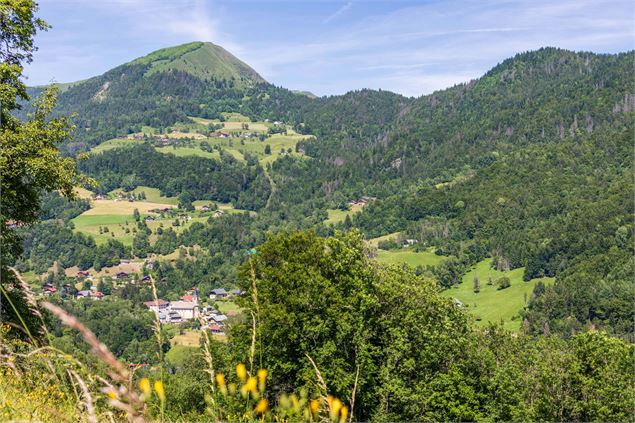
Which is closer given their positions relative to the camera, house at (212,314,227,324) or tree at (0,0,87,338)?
tree at (0,0,87,338)

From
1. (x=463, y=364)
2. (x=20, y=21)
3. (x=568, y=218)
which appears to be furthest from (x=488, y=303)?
(x=20, y=21)

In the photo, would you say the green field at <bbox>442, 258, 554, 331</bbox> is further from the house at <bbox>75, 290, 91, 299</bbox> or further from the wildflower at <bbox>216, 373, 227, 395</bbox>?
the wildflower at <bbox>216, 373, 227, 395</bbox>

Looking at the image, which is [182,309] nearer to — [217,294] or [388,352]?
[217,294]

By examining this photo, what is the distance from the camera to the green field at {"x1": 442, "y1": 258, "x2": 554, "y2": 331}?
12461cm

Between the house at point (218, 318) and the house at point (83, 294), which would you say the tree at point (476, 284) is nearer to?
the house at point (218, 318)

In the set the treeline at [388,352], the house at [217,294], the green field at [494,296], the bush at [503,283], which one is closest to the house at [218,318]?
the house at [217,294]

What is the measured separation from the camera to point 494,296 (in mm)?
142375

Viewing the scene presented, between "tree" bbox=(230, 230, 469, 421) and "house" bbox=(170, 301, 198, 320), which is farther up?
"tree" bbox=(230, 230, 469, 421)

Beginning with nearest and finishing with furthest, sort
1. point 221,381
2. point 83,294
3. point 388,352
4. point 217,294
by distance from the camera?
1. point 221,381
2. point 388,352
3. point 83,294
4. point 217,294

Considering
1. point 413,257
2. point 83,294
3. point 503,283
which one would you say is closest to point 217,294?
point 83,294

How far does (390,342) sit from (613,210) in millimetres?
185924

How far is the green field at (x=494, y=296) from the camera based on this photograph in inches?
4906

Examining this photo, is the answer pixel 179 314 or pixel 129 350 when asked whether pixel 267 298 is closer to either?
pixel 129 350

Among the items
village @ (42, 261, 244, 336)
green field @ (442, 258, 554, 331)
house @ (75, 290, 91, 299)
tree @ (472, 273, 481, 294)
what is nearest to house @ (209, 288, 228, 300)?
village @ (42, 261, 244, 336)
